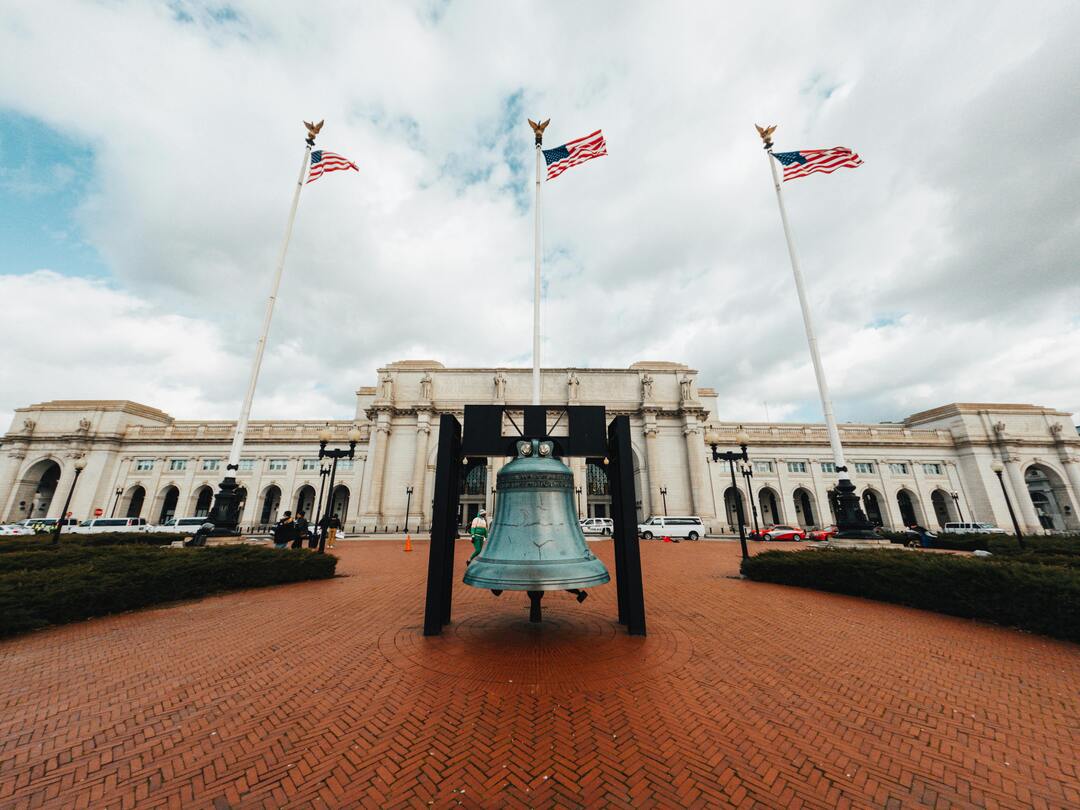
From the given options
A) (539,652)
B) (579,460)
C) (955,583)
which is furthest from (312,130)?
(579,460)

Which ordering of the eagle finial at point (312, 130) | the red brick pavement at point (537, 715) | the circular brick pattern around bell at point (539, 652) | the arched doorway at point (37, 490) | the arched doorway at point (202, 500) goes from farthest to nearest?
the arched doorway at point (202, 500), the arched doorway at point (37, 490), the eagle finial at point (312, 130), the circular brick pattern around bell at point (539, 652), the red brick pavement at point (537, 715)

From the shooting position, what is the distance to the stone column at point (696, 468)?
1665 inches

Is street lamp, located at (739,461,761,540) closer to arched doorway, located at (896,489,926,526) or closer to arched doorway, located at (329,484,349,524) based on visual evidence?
arched doorway, located at (896,489,926,526)

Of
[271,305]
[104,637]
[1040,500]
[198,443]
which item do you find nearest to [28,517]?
[198,443]

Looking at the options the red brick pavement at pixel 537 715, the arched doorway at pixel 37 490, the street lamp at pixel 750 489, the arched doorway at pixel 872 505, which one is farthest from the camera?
the arched doorway at pixel 872 505

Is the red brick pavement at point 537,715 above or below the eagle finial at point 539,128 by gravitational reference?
below

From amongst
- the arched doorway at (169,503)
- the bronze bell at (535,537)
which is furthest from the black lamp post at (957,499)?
the arched doorway at (169,503)

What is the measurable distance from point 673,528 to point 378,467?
29.4 metres

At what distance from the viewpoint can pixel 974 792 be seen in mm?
3242

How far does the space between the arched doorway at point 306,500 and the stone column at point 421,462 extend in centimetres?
1620

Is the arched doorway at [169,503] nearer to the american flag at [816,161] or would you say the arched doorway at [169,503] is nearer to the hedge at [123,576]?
the hedge at [123,576]

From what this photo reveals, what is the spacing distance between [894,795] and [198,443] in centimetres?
6315

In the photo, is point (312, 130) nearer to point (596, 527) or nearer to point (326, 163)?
point (326, 163)

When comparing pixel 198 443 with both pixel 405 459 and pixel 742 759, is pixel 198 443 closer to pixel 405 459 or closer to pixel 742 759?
pixel 405 459
